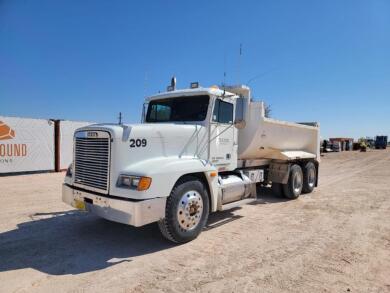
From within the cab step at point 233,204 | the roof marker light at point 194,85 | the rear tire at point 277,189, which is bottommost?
the rear tire at point 277,189

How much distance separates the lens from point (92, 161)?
494cm

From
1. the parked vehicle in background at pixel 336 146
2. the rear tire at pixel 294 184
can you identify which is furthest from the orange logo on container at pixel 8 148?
the parked vehicle in background at pixel 336 146

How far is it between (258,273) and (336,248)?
177 cm

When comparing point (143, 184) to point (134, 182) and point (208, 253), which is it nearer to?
point (134, 182)

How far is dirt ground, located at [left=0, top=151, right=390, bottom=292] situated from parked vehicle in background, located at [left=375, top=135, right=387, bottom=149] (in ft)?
220

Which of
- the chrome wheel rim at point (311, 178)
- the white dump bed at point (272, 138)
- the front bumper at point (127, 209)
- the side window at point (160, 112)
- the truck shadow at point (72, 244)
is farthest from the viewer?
the chrome wheel rim at point (311, 178)

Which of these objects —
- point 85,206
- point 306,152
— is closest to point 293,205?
point 306,152

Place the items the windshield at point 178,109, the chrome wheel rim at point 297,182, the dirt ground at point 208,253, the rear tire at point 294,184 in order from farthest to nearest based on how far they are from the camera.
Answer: the chrome wheel rim at point 297,182
the rear tire at point 294,184
the windshield at point 178,109
the dirt ground at point 208,253

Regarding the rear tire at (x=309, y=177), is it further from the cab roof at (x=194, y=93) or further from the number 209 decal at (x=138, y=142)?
the number 209 decal at (x=138, y=142)

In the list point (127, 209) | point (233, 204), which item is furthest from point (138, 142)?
point (233, 204)

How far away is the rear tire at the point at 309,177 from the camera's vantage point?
34.1 feet

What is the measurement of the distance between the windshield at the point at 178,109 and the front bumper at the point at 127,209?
2.14 metres

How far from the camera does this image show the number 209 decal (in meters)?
4.75

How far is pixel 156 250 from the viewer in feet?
15.9
